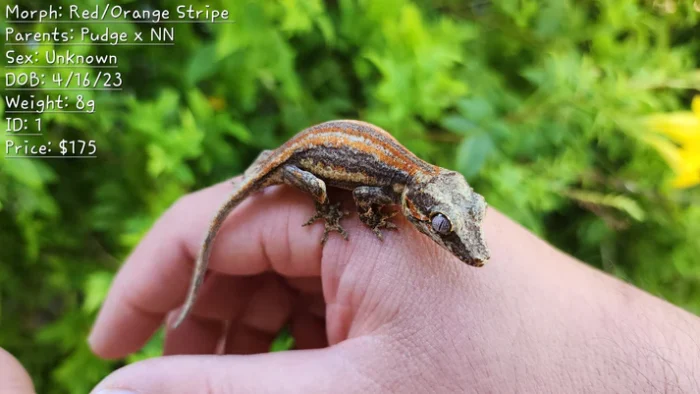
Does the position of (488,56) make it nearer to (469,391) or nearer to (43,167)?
(469,391)

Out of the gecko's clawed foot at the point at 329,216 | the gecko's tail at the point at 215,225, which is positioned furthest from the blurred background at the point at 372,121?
the gecko's clawed foot at the point at 329,216

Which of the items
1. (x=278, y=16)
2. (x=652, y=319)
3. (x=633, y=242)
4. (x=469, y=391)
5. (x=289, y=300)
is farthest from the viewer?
(x=633, y=242)

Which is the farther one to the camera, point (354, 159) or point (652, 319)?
point (354, 159)

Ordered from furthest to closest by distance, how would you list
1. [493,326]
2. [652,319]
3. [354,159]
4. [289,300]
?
[289,300] < [354,159] < [652,319] < [493,326]

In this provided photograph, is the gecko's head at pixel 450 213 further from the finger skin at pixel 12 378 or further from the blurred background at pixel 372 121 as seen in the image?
the finger skin at pixel 12 378

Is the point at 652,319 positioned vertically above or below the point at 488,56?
below

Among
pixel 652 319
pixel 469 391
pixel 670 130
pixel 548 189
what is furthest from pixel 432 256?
pixel 670 130
